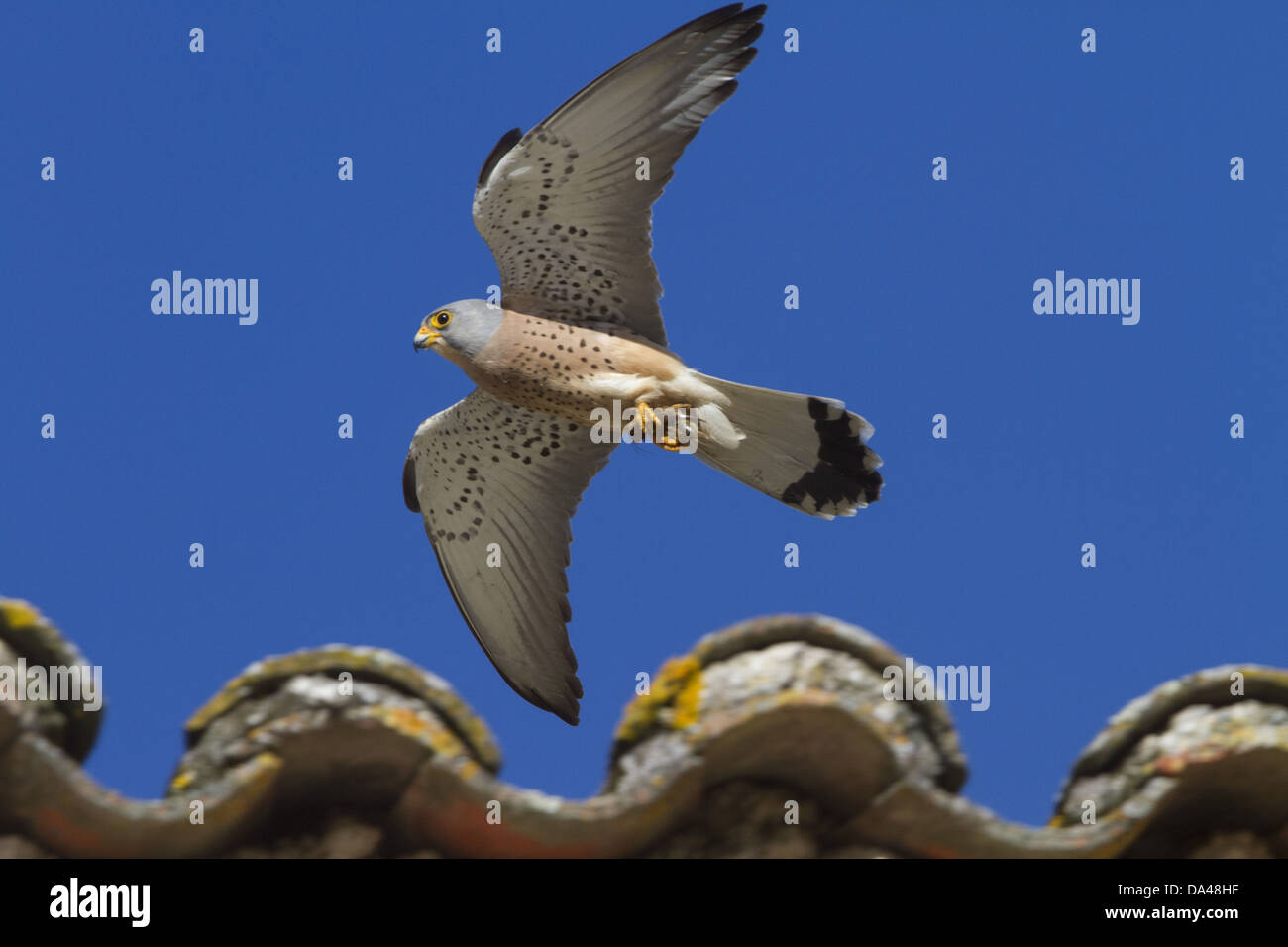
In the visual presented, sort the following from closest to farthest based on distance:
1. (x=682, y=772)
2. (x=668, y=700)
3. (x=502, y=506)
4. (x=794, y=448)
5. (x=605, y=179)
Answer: (x=682, y=772) < (x=668, y=700) < (x=605, y=179) < (x=794, y=448) < (x=502, y=506)

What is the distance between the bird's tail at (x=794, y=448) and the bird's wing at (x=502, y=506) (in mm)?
630

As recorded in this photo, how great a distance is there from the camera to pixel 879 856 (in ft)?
14.7

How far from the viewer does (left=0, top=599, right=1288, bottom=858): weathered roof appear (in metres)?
4.26

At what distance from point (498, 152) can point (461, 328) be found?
0.80 meters

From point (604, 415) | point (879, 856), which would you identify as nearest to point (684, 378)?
point (604, 415)

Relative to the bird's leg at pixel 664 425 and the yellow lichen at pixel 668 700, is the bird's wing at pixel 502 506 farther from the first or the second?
the yellow lichen at pixel 668 700

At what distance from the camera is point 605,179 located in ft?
26.1

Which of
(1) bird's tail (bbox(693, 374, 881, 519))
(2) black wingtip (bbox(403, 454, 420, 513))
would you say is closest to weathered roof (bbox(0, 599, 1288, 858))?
(1) bird's tail (bbox(693, 374, 881, 519))

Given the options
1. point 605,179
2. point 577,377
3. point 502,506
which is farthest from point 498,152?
point 502,506

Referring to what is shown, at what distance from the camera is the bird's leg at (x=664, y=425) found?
26.0ft

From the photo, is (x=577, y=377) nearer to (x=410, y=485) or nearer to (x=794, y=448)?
(x=794, y=448)

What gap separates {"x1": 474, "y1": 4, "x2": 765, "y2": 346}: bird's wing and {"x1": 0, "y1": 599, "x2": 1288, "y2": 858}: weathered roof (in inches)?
140
